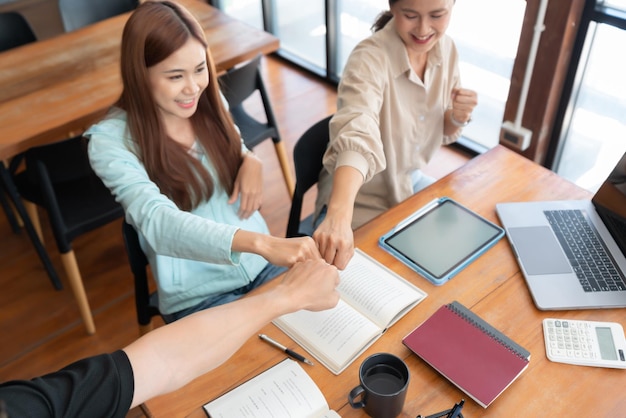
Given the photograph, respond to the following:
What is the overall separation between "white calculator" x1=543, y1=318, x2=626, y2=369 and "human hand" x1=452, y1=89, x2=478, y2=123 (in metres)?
0.75

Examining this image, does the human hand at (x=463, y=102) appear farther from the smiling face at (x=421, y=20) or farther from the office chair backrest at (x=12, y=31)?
the office chair backrest at (x=12, y=31)

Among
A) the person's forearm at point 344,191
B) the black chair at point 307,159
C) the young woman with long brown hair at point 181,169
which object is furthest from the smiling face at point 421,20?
the young woman with long brown hair at point 181,169

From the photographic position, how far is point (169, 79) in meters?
1.46

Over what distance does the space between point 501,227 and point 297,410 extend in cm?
76

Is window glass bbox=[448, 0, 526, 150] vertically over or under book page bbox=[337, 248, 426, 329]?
under

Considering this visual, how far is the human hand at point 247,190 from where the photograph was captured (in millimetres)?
1674

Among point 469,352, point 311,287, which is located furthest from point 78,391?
point 469,352

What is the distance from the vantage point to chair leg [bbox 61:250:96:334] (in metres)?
2.12

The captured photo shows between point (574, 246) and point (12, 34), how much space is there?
110 inches

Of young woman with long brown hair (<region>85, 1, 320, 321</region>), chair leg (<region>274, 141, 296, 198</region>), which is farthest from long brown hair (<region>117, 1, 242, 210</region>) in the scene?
chair leg (<region>274, 141, 296, 198</region>)

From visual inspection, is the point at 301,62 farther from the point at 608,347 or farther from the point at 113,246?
the point at 608,347

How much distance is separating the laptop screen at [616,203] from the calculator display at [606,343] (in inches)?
10.4

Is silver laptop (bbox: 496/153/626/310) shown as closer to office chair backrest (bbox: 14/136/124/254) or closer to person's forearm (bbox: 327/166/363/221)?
person's forearm (bbox: 327/166/363/221)

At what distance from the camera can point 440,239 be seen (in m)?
1.48
